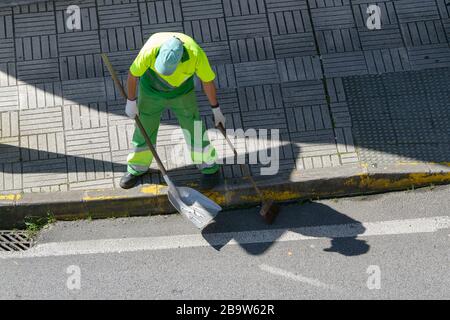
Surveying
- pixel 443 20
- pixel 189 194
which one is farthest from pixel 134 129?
pixel 443 20

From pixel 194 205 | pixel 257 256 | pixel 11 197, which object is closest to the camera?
pixel 257 256

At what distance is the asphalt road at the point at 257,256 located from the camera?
585 cm

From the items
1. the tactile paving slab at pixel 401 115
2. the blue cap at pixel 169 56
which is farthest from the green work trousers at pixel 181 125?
the tactile paving slab at pixel 401 115

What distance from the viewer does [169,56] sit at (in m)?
5.08

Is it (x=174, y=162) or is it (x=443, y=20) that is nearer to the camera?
(x=174, y=162)

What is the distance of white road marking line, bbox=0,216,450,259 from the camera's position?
241 inches

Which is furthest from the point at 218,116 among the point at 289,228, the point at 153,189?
the point at 289,228

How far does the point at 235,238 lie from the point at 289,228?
55cm

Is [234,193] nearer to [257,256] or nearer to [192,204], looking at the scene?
[192,204]

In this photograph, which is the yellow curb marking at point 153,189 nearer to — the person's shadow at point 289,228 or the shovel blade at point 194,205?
the shovel blade at point 194,205

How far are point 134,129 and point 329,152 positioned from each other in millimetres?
2091

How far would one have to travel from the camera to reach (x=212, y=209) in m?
6.14

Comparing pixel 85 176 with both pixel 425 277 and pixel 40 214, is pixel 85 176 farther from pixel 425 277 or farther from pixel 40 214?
pixel 425 277
